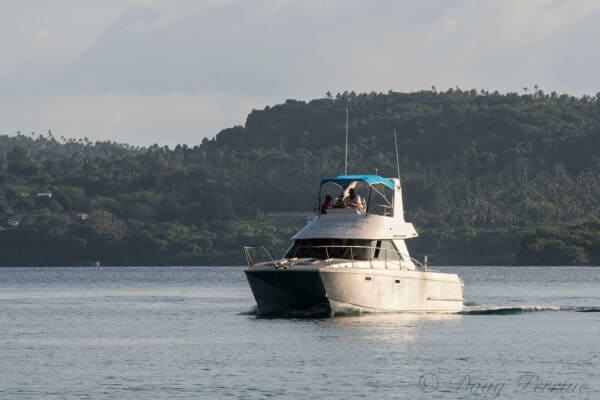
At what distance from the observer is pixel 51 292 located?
375 ft

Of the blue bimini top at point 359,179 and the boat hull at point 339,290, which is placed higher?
the blue bimini top at point 359,179

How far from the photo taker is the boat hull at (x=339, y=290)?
2457 inches

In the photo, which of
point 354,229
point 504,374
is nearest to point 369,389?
point 504,374

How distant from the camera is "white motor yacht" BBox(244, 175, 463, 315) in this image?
206 ft

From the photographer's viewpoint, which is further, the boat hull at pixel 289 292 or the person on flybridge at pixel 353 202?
the person on flybridge at pixel 353 202

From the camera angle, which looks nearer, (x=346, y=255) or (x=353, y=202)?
(x=346, y=255)

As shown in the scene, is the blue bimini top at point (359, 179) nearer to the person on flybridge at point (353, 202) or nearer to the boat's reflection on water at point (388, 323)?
the person on flybridge at point (353, 202)

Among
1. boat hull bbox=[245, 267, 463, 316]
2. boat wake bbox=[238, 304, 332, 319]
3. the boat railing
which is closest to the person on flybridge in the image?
the boat railing

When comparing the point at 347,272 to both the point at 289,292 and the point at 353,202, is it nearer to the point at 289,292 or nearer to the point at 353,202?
the point at 289,292

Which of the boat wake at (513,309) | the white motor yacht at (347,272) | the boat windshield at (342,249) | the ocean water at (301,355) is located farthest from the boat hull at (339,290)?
the boat wake at (513,309)

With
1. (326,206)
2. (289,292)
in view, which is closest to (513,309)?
(326,206)

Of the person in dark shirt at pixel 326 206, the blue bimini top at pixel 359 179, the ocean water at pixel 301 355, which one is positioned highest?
the blue bimini top at pixel 359 179

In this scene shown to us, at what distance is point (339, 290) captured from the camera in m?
62.6

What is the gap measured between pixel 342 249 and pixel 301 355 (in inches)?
514
